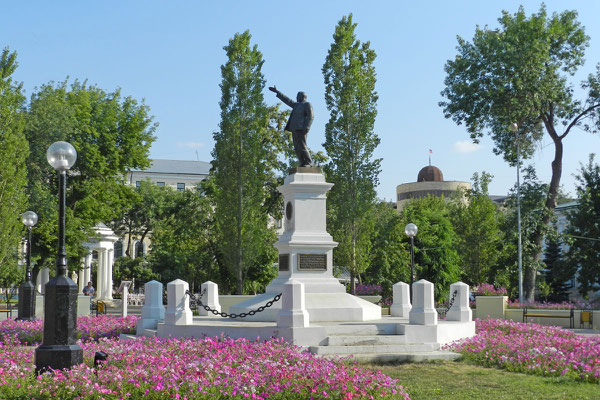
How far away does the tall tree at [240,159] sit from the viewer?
3366 centimetres

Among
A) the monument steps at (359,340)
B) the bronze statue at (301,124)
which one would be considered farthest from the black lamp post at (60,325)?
the bronze statue at (301,124)

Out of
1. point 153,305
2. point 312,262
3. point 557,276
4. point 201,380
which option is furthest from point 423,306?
point 557,276

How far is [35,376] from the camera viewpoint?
391 inches

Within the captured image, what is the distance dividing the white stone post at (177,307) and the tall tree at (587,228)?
102 ft

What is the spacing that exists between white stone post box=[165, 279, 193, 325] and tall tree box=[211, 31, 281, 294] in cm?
1771

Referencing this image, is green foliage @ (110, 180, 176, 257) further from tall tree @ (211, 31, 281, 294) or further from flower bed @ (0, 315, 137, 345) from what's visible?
flower bed @ (0, 315, 137, 345)

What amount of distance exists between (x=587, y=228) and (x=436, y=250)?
9.05m

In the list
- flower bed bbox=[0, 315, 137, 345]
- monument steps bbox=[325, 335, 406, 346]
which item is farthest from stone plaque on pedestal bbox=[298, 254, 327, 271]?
flower bed bbox=[0, 315, 137, 345]

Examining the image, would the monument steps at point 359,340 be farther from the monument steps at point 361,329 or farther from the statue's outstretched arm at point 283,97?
the statue's outstretched arm at point 283,97

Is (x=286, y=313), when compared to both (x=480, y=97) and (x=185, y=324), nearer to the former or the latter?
(x=185, y=324)

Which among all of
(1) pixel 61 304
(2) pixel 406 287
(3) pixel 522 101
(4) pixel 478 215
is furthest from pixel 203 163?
(1) pixel 61 304

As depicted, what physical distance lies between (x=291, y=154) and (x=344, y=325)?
22933 mm

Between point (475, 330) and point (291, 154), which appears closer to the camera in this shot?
point (475, 330)

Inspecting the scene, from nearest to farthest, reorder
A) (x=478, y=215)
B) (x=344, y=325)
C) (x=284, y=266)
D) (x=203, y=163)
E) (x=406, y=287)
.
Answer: (x=344, y=325) < (x=284, y=266) < (x=406, y=287) < (x=478, y=215) < (x=203, y=163)
